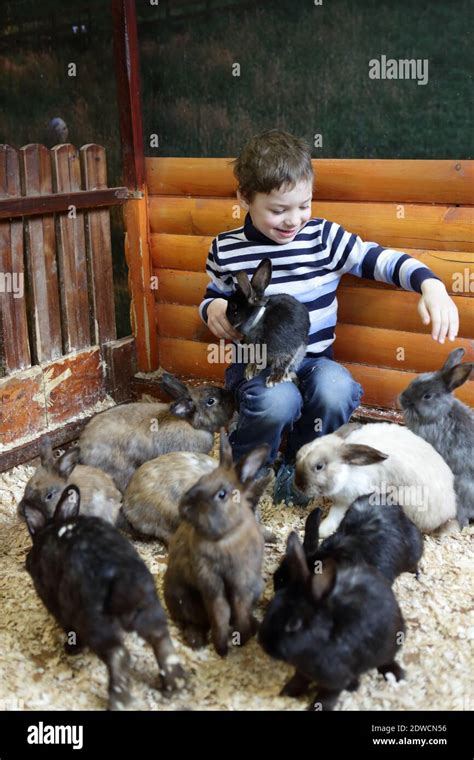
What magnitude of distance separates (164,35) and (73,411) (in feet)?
7.28

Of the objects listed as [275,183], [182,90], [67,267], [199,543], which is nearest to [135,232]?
[67,267]

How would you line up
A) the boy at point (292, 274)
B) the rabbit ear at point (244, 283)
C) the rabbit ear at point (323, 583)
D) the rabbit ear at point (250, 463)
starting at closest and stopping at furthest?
the rabbit ear at point (323, 583), the rabbit ear at point (250, 463), the rabbit ear at point (244, 283), the boy at point (292, 274)

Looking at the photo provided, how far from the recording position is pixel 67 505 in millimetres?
2689

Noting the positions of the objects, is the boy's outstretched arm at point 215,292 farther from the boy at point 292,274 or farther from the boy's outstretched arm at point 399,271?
the boy's outstretched arm at point 399,271

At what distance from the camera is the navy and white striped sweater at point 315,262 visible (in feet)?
11.8

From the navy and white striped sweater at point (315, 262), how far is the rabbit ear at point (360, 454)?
0.85 meters

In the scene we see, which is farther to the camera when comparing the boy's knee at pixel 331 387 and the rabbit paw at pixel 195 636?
the boy's knee at pixel 331 387

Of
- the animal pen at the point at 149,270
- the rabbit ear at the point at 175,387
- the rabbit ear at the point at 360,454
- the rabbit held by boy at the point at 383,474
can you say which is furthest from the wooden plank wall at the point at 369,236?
the rabbit ear at the point at 360,454

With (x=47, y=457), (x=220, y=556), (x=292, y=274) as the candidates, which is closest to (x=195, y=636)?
(x=220, y=556)

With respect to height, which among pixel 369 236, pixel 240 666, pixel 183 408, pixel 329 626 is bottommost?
pixel 240 666

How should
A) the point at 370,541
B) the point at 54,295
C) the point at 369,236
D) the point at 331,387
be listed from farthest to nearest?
the point at 54,295, the point at 369,236, the point at 331,387, the point at 370,541

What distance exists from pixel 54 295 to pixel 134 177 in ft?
2.95

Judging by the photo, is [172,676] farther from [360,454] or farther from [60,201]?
[60,201]

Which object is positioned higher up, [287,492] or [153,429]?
[153,429]
